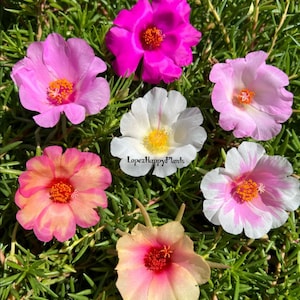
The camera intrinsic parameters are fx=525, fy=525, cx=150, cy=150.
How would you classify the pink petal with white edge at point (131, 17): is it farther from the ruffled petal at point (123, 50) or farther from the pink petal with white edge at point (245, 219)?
the pink petal with white edge at point (245, 219)

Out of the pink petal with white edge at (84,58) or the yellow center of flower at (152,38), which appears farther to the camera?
the yellow center of flower at (152,38)

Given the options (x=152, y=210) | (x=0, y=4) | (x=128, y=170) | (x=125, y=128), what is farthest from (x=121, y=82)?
(x=0, y=4)

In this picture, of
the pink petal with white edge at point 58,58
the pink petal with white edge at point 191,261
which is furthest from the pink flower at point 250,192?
the pink petal with white edge at point 58,58

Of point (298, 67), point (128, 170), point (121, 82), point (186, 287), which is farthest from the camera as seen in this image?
point (298, 67)

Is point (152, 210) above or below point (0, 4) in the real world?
below

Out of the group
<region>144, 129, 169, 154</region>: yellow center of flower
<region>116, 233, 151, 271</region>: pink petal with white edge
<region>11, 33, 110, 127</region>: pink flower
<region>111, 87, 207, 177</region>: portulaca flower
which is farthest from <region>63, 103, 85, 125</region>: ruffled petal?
<region>116, 233, 151, 271</region>: pink petal with white edge

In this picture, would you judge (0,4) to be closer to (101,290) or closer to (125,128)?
(125,128)
